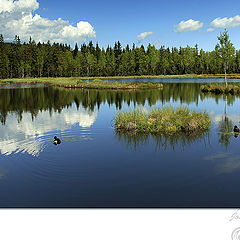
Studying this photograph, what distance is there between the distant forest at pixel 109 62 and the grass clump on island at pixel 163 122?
125 metres

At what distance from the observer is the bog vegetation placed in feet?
461

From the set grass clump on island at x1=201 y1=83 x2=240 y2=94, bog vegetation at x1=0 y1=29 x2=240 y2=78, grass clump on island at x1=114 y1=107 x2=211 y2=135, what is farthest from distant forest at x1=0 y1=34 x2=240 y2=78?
grass clump on island at x1=114 y1=107 x2=211 y2=135

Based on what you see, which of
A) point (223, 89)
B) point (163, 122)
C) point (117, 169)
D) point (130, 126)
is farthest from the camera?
point (223, 89)

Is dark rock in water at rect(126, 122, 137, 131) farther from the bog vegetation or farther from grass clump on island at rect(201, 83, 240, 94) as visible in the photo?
the bog vegetation

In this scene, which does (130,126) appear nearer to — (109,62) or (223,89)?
(223,89)

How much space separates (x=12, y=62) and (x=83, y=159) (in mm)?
132723

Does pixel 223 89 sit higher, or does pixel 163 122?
pixel 223 89

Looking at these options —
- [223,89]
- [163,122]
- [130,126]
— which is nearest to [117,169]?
[130,126]

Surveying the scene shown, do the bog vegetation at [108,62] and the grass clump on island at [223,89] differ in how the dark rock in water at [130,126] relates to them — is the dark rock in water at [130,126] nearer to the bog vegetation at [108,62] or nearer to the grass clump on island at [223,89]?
the grass clump on island at [223,89]

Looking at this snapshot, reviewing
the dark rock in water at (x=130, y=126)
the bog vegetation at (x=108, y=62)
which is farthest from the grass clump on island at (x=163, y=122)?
the bog vegetation at (x=108, y=62)

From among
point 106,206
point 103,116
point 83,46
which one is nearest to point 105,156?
point 106,206

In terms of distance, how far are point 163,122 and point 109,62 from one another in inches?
5673

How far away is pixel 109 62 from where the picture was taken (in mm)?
161375

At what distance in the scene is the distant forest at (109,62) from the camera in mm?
141125
